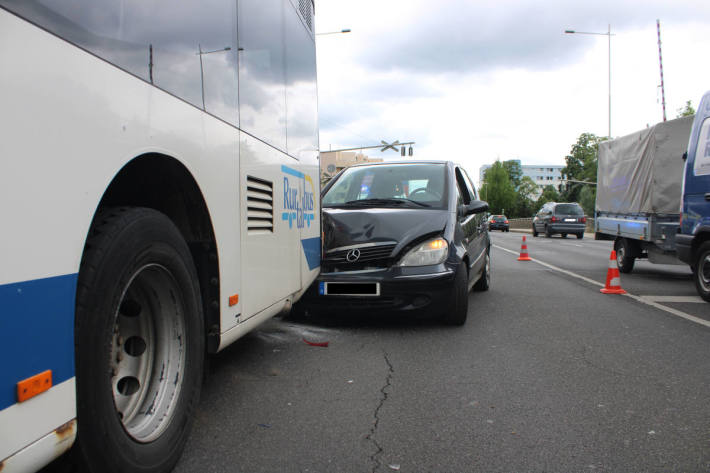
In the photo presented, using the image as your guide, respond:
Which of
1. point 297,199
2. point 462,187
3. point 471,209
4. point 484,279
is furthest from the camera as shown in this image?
point 484,279

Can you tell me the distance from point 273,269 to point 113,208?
1570 mm

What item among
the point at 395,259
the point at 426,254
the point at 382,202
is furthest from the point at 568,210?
the point at 395,259

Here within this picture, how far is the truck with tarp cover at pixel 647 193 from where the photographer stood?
9156 mm

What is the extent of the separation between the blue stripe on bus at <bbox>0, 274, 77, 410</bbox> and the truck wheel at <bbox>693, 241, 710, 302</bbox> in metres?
7.79

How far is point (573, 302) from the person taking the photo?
22.7 feet

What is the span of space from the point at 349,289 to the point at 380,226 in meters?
0.68

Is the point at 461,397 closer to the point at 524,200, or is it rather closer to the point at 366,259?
the point at 366,259

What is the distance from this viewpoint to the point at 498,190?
111812mm

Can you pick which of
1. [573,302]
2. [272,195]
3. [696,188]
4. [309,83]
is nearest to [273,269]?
[272,195]

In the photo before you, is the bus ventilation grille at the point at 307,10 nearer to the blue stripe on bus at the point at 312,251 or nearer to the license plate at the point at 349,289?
the blue stripe on bus at the point at 312,251

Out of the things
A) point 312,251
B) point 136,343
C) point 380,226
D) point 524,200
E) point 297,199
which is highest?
point 524,200

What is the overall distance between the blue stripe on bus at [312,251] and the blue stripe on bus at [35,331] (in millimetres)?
2729

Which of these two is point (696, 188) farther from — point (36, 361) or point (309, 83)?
point (36, 361)

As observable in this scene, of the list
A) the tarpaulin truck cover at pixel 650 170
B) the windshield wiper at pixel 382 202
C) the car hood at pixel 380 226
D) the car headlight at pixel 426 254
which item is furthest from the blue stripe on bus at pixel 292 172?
the tarpaulin truck cover at pixel 650 170
